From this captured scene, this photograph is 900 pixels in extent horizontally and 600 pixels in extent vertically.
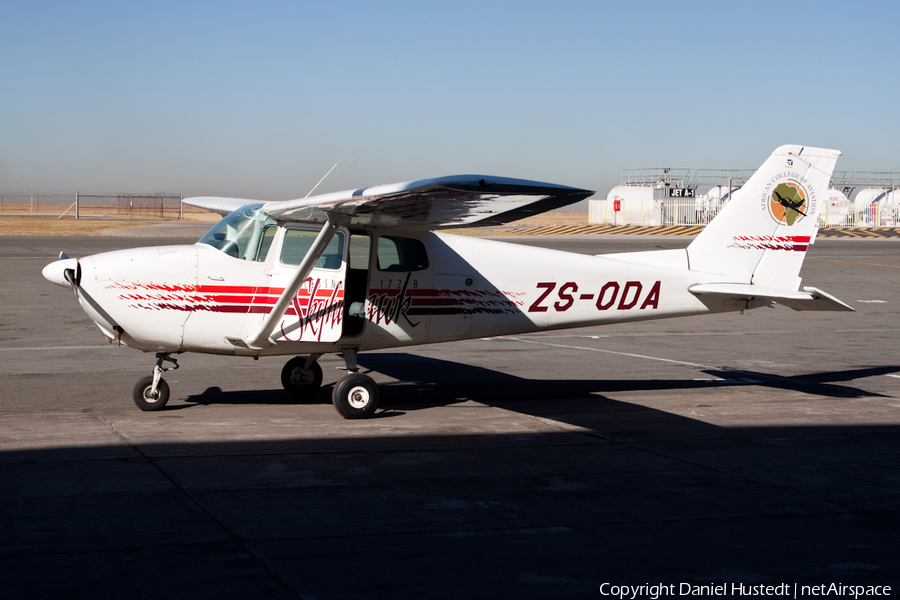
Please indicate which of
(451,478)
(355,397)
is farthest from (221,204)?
(451,478)

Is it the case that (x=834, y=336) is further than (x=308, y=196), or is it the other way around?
(x=834, y=336)

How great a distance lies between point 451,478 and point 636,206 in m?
58.6

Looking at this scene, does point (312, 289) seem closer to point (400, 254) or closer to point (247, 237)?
point (247, 237)

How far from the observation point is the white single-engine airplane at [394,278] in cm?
848

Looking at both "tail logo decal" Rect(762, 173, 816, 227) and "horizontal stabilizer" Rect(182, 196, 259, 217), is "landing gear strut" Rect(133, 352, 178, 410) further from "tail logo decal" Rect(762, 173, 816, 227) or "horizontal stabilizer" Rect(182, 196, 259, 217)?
"tail logo decal" Rect(762, 173, 816, 227)

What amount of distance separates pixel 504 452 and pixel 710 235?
4.84 meters

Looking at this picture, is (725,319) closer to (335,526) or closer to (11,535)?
(335,526)

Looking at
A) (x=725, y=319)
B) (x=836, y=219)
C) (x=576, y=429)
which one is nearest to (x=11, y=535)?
(x=576, y=429)

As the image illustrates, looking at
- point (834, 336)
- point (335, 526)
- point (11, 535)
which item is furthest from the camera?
point (834, 336)

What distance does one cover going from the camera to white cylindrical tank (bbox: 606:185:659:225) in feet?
204

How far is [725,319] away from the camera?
743 inches

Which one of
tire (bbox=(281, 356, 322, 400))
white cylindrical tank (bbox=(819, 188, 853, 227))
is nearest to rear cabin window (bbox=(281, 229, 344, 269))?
tire (bbox=(281, 356, 322, 400))

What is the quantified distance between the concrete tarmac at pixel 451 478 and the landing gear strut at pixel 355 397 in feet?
0.58

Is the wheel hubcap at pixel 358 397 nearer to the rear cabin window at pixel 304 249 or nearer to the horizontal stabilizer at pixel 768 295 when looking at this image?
the rear cabin window at pixel 304 249
